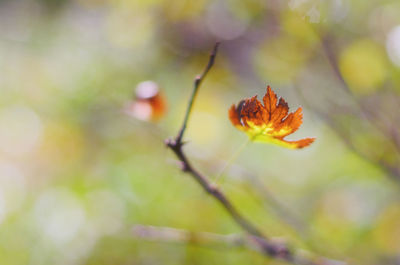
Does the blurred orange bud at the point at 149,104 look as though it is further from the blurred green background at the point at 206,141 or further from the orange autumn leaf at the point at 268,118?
the orange autumn leaf at the point at 268,118

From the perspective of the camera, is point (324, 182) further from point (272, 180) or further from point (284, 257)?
point (284, 257)

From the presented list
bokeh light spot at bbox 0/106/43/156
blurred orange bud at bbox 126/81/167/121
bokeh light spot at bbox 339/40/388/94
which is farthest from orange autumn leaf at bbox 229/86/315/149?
bokeh light spot at bbox 0/106/43/156

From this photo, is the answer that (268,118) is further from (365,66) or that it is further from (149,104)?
(365,66)

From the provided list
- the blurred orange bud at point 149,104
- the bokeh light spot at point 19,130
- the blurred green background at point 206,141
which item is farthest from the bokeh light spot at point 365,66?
the bokeh light spot at point 19,130

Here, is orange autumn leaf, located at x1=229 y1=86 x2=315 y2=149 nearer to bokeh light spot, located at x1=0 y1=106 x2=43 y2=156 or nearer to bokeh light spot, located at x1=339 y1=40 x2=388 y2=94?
bokeh light spot, located at x1=339 y1=40 x2=388 y2=94

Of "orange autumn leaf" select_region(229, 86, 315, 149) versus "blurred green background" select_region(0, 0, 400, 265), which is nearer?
"orange autumn leaf" select_region(229, 86, 315, 149)

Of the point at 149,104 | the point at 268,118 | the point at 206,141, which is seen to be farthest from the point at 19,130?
the point at 268,118
